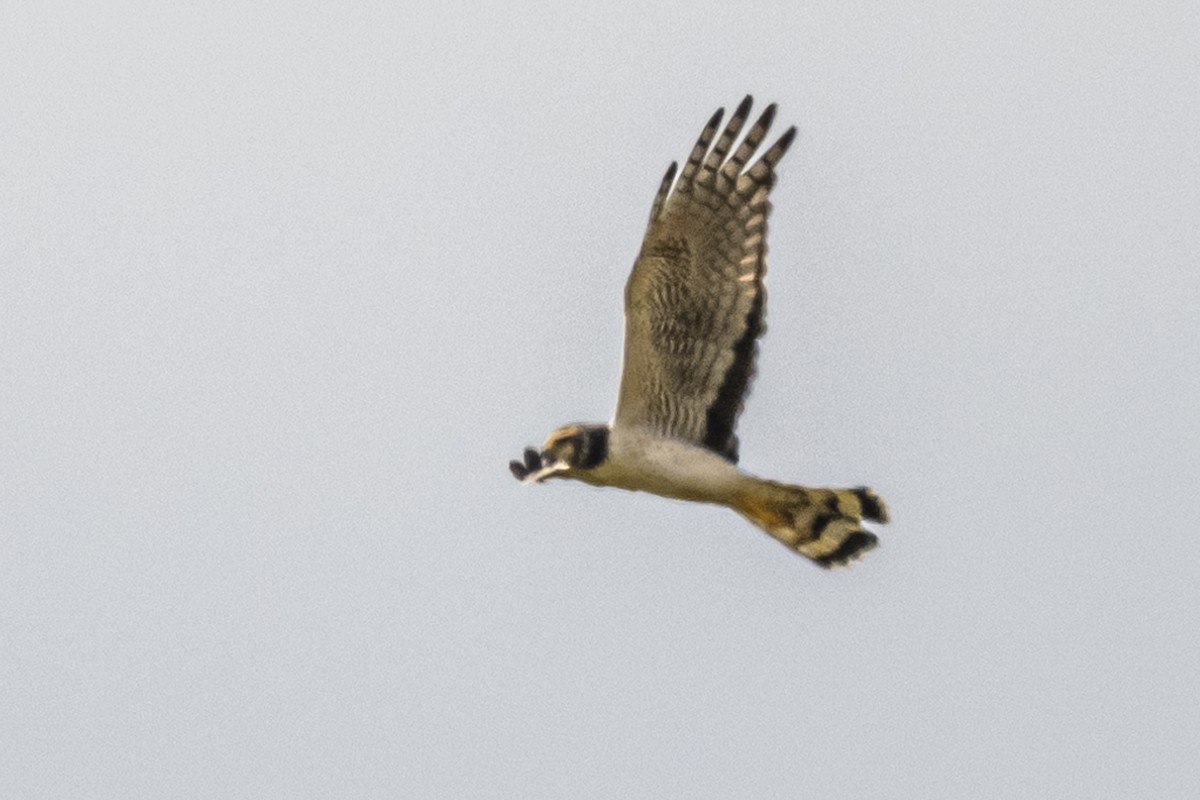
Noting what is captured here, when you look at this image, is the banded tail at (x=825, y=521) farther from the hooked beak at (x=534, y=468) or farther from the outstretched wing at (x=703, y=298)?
the hooked beak at (x=534, y=468)

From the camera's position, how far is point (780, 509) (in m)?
13.8

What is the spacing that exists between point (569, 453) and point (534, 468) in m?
0.23

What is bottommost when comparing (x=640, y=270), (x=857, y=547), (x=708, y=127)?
(x=857, y=547)

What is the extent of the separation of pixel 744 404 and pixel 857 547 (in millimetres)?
1089

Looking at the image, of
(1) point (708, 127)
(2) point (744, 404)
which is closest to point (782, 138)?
(1) point (708, 127)

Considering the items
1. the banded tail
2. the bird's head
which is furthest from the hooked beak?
the banded tail

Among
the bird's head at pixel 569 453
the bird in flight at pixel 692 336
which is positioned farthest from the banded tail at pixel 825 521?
the bird's head at pixel 569 453

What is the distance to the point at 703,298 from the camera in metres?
13.1

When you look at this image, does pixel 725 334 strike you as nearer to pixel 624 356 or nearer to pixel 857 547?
pixel 624 356

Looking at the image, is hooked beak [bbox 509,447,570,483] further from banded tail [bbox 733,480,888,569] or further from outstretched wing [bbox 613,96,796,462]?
banded tail [bbox 733,480,888,569]

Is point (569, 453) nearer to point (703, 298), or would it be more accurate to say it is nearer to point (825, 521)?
point (703, 298)

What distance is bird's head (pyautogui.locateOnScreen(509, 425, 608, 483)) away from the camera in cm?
1310

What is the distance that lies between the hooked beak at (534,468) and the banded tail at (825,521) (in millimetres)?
1150

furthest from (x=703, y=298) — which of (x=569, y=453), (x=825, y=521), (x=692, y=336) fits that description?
(x=825, y=521)
